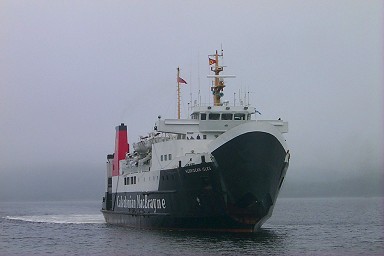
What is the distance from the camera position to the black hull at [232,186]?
3803 cm

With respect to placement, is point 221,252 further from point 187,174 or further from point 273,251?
point 187,174

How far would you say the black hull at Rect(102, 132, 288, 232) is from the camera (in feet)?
125

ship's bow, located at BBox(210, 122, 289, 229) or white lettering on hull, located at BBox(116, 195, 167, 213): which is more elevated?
ship's bow, located at BBox(210, 122, 289, 229)

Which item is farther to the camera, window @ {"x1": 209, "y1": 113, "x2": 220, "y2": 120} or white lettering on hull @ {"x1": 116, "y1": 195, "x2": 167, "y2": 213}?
window @ {"x1": 209, "y1": 113, "x2": 220, "y2": 120}

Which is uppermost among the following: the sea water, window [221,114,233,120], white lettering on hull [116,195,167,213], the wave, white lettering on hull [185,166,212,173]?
window [221,114,233,120]

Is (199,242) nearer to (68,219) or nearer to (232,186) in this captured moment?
(232,186)

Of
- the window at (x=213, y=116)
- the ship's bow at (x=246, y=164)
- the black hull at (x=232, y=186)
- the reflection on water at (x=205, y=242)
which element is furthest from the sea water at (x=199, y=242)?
the window at (x=213, y=116)

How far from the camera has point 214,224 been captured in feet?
128

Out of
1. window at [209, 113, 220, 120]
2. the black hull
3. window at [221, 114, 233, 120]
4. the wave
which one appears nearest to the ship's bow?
the black hull

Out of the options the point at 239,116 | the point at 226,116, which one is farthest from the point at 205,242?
the point at 239,116

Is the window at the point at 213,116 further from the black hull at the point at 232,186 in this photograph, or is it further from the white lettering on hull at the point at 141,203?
the white lettering on hull at the point at 141,203

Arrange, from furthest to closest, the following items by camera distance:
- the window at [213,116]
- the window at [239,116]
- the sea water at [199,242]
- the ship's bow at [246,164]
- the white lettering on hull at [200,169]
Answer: the window at [239,116] < the window at [213,116] < the white lettering on hull at [200,169] < the ship's bow at [246,164] < the sea water at [199,242]

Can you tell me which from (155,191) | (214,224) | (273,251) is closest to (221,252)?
(273,251)

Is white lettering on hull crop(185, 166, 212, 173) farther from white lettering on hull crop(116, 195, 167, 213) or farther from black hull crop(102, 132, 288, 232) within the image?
white lettering on hull crop(116, 195, 167, 213)
